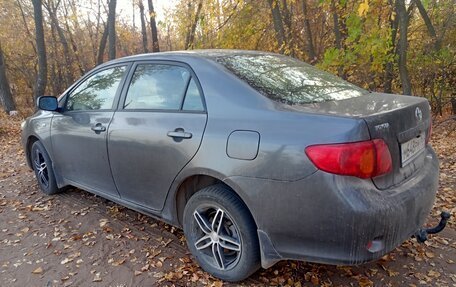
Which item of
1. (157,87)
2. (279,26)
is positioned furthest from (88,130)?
(279,26)

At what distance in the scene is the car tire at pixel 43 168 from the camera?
4215mm

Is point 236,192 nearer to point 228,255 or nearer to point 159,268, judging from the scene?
point 228,255

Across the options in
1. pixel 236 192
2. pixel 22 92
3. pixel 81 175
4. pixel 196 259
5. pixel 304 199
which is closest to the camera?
pixel 304 199

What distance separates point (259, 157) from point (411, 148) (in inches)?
39.3

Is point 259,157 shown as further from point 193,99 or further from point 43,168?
point 43,168

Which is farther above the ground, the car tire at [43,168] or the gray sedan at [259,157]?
the gray sedan at [259,157]

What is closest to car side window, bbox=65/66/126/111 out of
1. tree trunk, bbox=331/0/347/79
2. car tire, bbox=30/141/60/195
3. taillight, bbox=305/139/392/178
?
car tire, bbox=30/141/60/195

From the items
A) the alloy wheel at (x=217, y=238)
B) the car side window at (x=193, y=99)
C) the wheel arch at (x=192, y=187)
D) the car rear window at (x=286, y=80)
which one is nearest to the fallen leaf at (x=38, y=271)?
the wheel arch at (x=192, y=187)

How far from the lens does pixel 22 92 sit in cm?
1819

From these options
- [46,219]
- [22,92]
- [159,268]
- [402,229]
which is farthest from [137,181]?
[22,92]

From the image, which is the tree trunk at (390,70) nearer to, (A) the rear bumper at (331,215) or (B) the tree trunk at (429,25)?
(B) the tree trunk at (429,25)

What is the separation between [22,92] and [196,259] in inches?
752

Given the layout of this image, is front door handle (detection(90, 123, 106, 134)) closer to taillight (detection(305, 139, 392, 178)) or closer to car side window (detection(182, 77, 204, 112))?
car side window (detection(182, 77, 204, 112))

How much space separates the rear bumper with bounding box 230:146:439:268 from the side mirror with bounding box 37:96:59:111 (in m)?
2.57
